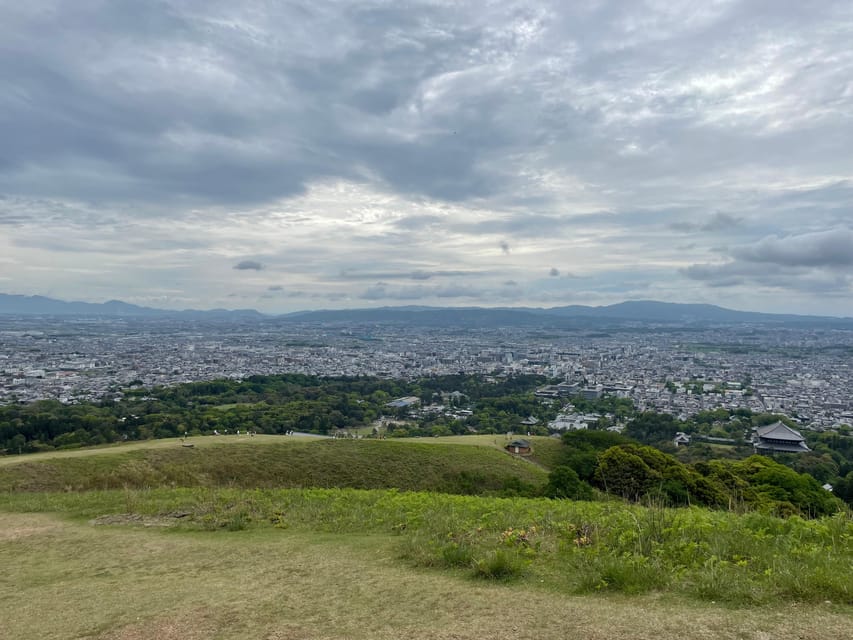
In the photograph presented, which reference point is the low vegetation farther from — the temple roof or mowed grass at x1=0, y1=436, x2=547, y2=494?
the temple roof

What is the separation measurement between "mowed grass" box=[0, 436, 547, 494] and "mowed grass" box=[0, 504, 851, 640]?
9.80m

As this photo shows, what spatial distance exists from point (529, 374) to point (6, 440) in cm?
7072

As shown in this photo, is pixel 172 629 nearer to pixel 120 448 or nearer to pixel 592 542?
pixel 592 542

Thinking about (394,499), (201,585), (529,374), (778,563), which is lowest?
(529,374)

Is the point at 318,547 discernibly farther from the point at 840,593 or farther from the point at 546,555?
the point at 840,593

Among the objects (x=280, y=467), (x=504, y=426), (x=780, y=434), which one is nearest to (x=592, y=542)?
(x=280, y=467)

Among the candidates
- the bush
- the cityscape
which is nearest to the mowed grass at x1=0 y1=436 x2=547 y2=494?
the bush

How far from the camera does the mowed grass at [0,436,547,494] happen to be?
16688 mm

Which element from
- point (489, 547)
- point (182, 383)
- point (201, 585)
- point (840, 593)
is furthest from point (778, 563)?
point (182, 383)

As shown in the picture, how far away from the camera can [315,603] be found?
5141 millimetres

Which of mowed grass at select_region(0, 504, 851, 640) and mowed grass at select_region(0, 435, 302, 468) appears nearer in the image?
mowed grass at select_region(0, 504, 851, 640)

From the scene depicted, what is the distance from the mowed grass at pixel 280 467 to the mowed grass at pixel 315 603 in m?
9.80

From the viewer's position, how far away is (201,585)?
5.95 meters

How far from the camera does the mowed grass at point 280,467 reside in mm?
16688
